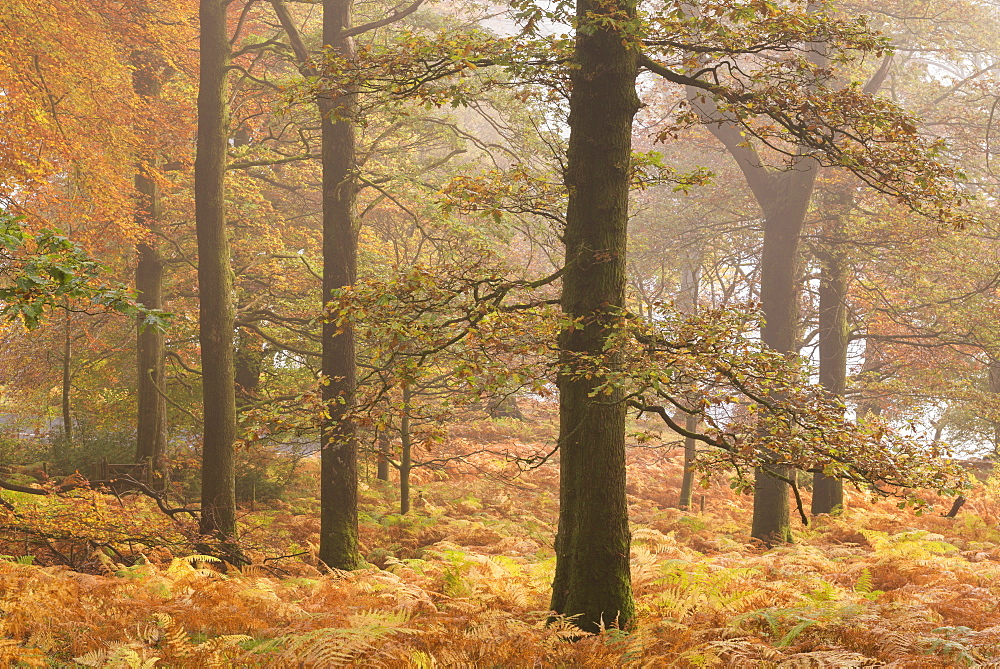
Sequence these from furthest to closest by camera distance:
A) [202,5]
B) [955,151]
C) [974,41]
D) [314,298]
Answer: [974,41]
[314,298]
[955,151]
[202,5]

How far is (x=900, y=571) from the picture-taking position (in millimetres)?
6984

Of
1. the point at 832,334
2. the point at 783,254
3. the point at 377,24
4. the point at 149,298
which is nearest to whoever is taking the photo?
the point at 377,24

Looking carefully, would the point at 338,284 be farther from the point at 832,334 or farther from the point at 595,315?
the point at 832,334

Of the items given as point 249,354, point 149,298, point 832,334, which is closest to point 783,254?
point 832,334

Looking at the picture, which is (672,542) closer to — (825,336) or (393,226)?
(825,336)

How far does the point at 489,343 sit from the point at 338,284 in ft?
15.8

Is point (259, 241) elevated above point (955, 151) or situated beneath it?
situated beneath

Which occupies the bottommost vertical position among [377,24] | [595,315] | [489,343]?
[489,343]

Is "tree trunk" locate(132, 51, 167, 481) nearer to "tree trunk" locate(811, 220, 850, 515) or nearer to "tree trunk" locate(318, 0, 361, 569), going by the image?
"tree trunk" locate(318, 0, 361, 569)

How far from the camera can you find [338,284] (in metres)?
9.23

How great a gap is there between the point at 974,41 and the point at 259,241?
15.8 meters

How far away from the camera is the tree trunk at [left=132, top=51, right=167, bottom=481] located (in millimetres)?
12312

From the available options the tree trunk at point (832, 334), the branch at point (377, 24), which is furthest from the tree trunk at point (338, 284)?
the tree trunk at point (832, 334)

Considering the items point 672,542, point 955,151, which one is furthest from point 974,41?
point 672,542
